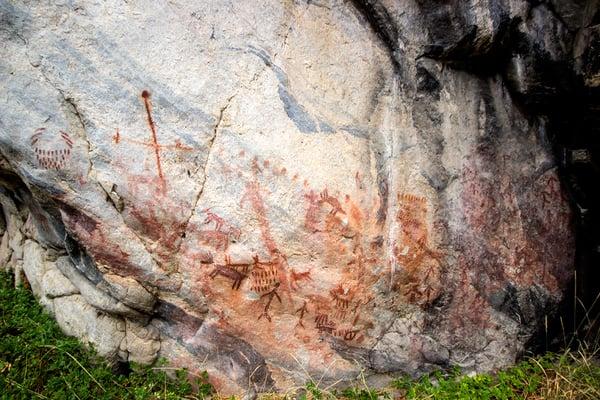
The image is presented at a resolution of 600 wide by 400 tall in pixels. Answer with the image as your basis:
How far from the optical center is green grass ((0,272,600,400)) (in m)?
3.08

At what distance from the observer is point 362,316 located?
3424mm

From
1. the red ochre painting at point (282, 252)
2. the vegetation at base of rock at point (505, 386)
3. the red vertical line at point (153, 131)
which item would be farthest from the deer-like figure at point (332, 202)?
the vegetation at base of rock at point (505, 386)

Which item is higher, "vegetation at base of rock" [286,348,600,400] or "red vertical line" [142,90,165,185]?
"red vertical line" [142,90,165,185]

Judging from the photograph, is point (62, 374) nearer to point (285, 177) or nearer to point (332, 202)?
point (285, 177)

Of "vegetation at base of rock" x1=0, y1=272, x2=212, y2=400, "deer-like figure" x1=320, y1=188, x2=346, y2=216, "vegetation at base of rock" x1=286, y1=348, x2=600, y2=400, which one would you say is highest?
"deer-like figure" x1=320, y1=188, x2=346, y2=216

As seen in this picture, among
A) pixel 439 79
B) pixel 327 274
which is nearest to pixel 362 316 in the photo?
pixel 327 274

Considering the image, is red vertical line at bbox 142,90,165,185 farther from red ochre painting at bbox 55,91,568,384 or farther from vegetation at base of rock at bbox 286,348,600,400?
vegetation at base of rock at bbox 286,348,600,400

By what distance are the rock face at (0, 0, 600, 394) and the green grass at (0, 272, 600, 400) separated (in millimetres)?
118

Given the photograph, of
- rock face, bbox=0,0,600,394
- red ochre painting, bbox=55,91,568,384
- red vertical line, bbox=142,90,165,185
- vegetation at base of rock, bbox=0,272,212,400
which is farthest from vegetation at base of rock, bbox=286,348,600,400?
red vertical line, bbox=142,90,165,185

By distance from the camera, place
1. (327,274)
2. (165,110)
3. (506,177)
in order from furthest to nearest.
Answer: (506,177)
(327,274)
(165,110)

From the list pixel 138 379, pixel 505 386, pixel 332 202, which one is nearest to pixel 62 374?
pixel 138 379

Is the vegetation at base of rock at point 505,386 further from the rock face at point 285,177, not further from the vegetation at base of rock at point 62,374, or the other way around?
the vegetation at base of rock at point 62,374

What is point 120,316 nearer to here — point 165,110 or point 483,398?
point 165,110

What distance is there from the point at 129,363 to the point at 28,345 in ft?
2.35
